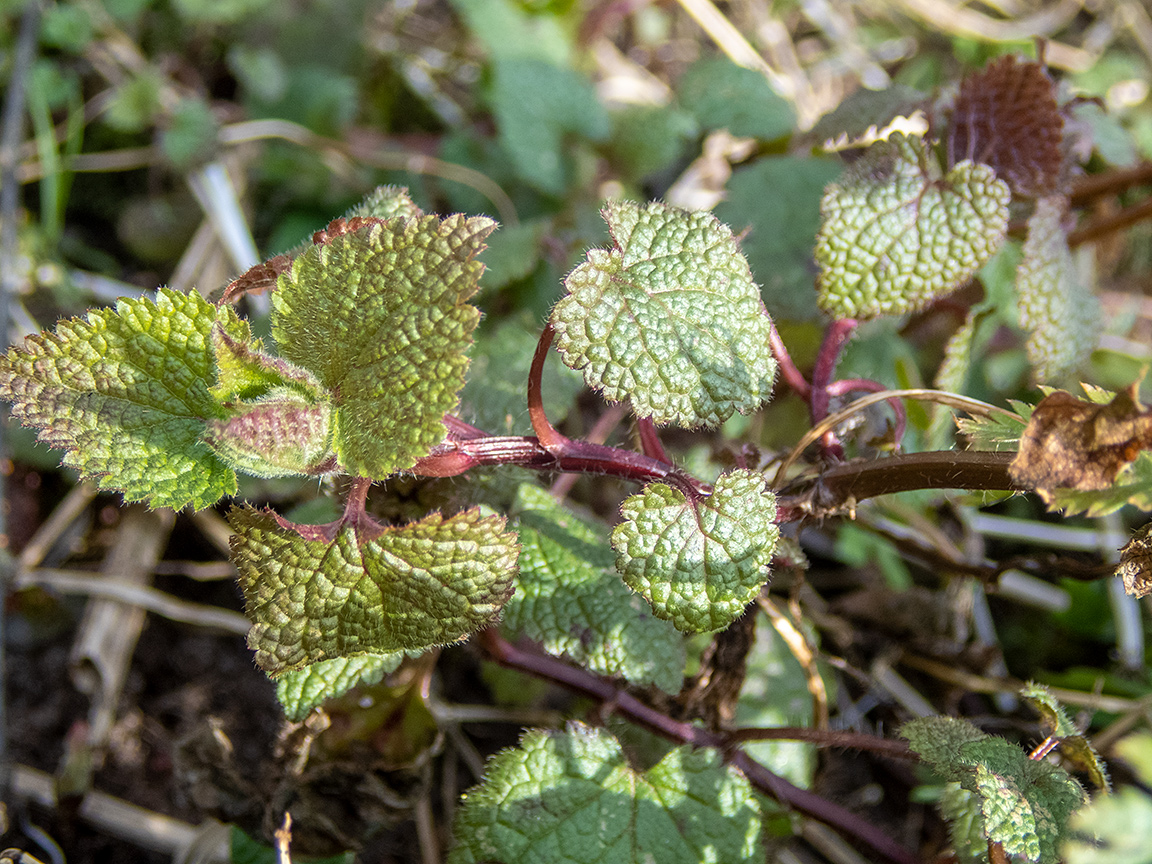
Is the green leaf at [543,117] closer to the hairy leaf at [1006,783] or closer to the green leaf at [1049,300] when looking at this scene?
the green leaf at [1049,300]

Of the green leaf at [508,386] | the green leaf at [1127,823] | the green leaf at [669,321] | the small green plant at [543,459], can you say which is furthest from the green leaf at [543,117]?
the green leaf at [1127,823]

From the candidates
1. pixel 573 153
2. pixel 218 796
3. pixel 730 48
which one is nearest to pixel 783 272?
pixel 573 153

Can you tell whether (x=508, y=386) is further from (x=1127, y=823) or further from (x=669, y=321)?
(x=1127, y=823)

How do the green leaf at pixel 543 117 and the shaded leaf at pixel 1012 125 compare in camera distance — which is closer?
the shaded leaf at pixel 1012 125

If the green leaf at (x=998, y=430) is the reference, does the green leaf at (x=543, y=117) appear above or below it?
above

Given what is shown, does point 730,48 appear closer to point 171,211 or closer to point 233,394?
point 171,211

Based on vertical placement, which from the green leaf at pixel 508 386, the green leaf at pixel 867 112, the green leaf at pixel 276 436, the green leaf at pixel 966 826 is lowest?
the green leaf at pixel 966 826
